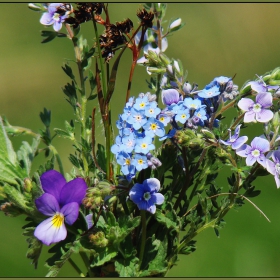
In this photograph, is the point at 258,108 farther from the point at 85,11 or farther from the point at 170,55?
the point at 170,55

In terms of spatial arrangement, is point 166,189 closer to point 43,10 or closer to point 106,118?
point 106,118

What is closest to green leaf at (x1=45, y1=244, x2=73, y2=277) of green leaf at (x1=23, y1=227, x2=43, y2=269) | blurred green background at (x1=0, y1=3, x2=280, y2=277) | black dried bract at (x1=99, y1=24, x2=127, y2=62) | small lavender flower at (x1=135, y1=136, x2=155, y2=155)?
green leaf at (x1=23, y1=227, x2=43, y2=269)

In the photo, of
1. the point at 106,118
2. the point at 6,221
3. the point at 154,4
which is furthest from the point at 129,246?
the point at 6,221

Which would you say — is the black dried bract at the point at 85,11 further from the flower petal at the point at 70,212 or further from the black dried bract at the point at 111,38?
the flower petal at the point at 70,212

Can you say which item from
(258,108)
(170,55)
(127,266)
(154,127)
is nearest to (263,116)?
(258,108)

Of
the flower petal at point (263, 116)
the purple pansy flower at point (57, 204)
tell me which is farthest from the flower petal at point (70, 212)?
the flower petal at point (263, 116)

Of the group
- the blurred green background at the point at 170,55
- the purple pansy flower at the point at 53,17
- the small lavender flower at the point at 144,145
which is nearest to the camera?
the small lavender flower at the point at 144,145
